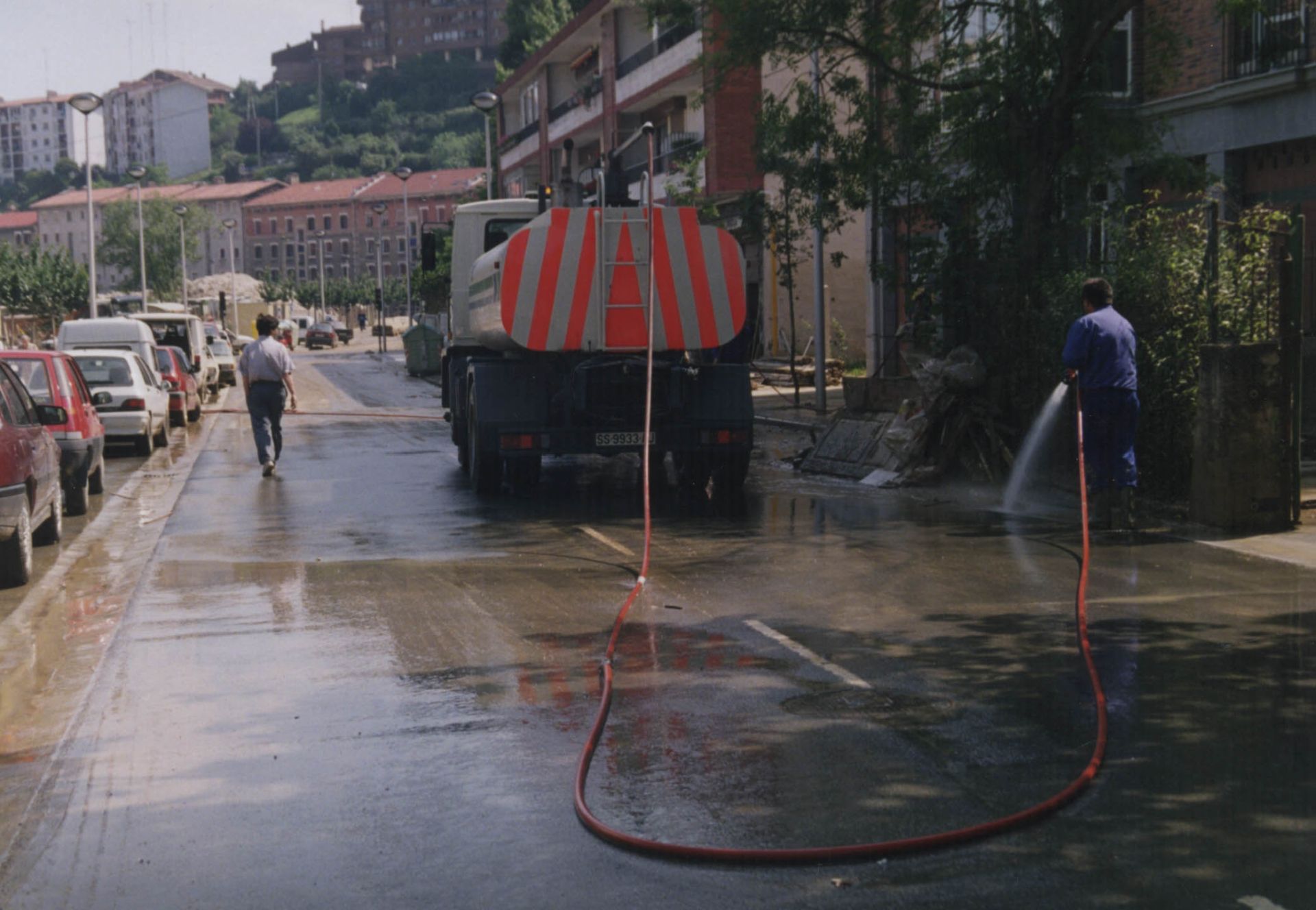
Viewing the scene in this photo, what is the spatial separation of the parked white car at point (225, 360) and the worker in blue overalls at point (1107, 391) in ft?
120

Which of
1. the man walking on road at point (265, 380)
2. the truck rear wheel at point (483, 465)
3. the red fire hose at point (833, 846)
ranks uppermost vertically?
the man walking on road at point (265, 380)

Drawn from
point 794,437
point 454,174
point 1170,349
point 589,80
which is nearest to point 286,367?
point 794,437

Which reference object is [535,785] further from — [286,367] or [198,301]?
[198,301]

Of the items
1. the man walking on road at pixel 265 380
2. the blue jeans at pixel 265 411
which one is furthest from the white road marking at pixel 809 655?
the blue jeans at pixel 265 411

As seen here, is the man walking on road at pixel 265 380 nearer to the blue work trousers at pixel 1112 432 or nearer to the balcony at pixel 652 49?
the blue work trousers at pixel 1112 432

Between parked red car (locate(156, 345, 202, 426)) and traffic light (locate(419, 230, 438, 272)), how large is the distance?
8.33m

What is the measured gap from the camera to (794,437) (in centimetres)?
2262

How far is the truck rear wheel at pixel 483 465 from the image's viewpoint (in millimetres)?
14789

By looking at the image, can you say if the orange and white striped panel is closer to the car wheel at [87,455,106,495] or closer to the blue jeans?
the blue jeans

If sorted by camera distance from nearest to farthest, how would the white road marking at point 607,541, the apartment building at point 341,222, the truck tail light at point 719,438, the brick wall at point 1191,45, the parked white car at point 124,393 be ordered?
the white road marking at point 607,541, the truck tail light at point 719,438, the brick wall at point 1191,45, the parked white car at point 124,393, the apartment building at point 341,222

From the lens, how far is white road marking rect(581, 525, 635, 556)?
37.0ft

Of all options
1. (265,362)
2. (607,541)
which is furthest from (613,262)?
(265,362)

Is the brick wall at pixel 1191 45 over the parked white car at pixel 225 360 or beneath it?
over

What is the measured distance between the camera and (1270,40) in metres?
19.4
